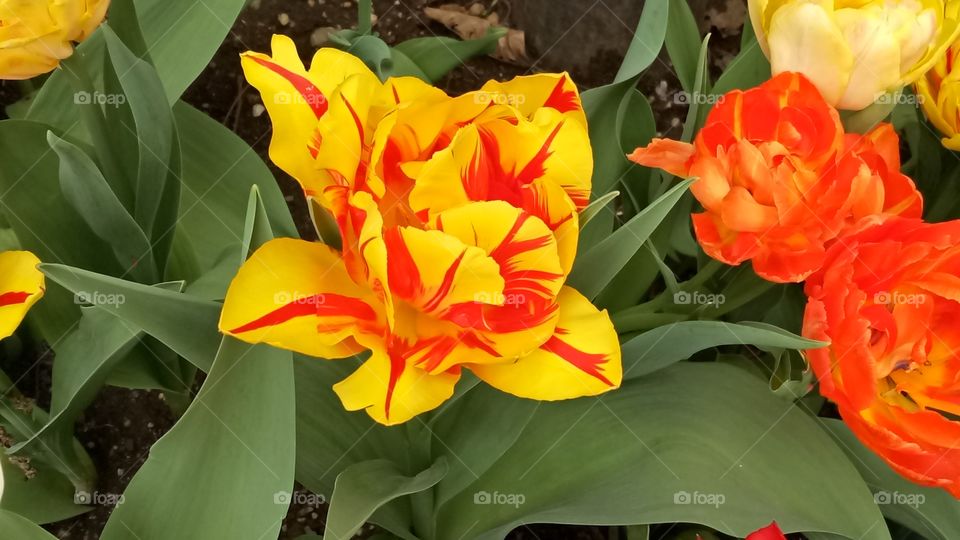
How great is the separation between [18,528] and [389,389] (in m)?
0.24

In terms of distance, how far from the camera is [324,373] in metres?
0.71

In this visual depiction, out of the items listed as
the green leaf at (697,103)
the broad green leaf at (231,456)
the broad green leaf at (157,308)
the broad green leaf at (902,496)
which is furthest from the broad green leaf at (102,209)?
the broad green leaf at (902,496)

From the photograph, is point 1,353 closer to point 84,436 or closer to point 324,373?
point 84,436

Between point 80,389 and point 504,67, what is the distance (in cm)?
82

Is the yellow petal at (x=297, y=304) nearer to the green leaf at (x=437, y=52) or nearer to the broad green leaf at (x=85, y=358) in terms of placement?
the broad green leaf at (x=85, y=358)

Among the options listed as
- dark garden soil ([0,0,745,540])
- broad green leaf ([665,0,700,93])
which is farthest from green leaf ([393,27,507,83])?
broad green leaf ([665,0,700,93])

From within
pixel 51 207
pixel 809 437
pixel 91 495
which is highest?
pixel 51 207

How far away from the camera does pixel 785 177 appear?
593 millimetres

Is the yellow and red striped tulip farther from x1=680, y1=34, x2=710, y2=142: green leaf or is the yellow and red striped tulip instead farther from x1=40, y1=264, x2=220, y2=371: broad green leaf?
x1=680, y1=34, x2=710, y2=142: green leaf

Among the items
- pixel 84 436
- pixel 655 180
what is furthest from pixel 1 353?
pixel 655 180

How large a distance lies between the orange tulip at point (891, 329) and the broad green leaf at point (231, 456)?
36 centimetres

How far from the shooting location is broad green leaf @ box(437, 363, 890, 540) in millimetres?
688

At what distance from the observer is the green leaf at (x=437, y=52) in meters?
1.06

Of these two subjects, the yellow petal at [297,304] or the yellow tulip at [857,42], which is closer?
the yellow petal at [297,304]
